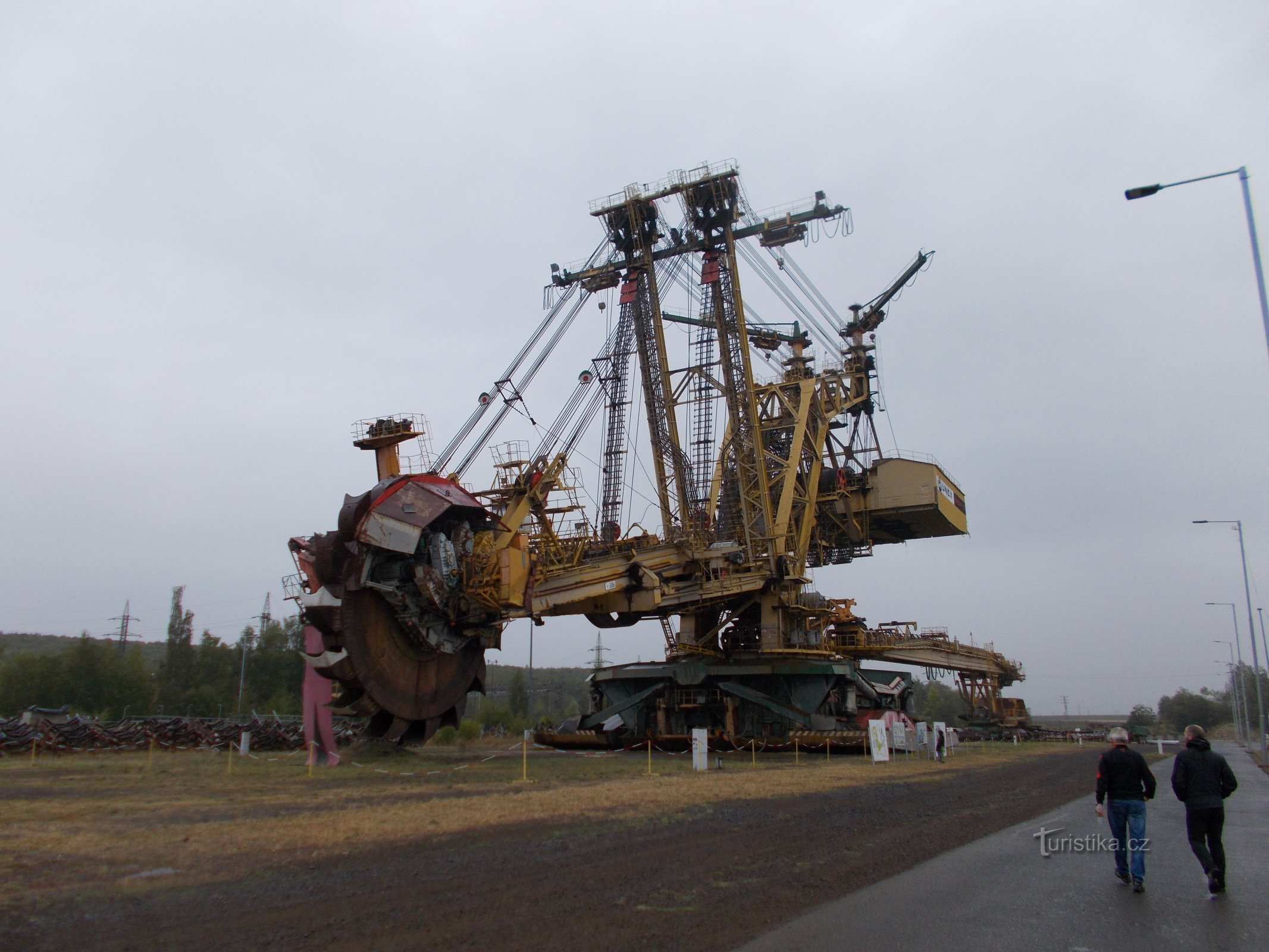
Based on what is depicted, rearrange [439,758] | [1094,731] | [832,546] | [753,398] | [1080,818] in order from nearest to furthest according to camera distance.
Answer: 1. [1080,818]
2. [439,758]
3. [753,398]
4. [832,546]
5. [1094,731]

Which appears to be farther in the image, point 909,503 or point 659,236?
point 909,503

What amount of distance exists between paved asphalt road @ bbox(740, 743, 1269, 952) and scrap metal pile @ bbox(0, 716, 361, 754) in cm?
2449

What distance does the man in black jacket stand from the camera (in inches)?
331

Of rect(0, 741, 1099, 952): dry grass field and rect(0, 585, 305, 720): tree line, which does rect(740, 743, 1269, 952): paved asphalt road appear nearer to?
rect(0, 741, 1099, 952): dry grass field

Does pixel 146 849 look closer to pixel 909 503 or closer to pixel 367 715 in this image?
pixel 367 715

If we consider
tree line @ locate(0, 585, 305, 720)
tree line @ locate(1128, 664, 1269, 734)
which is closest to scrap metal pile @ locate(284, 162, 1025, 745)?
tree line @ locate(0, 585, 305, 720)

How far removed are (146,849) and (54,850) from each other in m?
0.98

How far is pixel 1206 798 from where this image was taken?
27.7 feet

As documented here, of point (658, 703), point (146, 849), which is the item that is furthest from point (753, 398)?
point (146, 849)

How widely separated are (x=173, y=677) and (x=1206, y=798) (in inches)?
2746

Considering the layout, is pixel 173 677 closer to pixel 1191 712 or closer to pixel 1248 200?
pixel 1248 200

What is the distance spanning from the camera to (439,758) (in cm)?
2422

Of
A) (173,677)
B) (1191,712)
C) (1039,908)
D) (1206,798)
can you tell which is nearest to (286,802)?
(1039,908)

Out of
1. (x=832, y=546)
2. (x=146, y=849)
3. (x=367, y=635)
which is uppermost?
(x=832, y=546)
